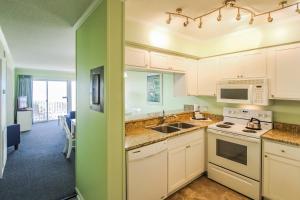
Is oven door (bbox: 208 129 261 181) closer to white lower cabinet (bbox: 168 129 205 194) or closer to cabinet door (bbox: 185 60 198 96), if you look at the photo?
white lower cabinet (bbox: 168 129 205 194)

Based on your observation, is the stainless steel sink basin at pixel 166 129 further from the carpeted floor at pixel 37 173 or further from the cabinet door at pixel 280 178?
the carpeted floor at pixel 37 173

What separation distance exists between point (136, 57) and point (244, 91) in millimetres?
1818

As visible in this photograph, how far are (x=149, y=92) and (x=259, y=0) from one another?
282 centimetres

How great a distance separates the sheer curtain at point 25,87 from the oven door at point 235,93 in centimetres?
801

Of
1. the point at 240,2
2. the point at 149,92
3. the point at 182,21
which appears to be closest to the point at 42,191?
the point at 149,92

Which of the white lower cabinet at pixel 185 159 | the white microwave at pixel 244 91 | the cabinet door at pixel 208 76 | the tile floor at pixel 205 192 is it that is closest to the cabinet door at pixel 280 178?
the tile floor at pixel 205 192

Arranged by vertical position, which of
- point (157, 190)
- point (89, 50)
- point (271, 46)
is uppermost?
point (271, 46)

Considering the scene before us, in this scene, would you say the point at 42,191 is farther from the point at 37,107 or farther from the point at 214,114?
the point at 37,107

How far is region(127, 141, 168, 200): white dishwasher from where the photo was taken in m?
1.91

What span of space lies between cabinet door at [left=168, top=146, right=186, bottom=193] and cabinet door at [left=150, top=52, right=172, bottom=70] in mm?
1342

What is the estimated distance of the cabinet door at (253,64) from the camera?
2.64 meters

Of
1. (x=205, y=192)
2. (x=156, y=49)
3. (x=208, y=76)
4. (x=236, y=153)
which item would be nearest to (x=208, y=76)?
(x=208, y=76)

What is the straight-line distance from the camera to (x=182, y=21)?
2.55m

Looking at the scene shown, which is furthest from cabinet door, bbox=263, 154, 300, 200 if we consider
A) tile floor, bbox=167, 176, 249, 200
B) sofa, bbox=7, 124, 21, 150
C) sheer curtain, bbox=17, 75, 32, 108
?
sheer curtain, bbox=17, 75, 32, 108
